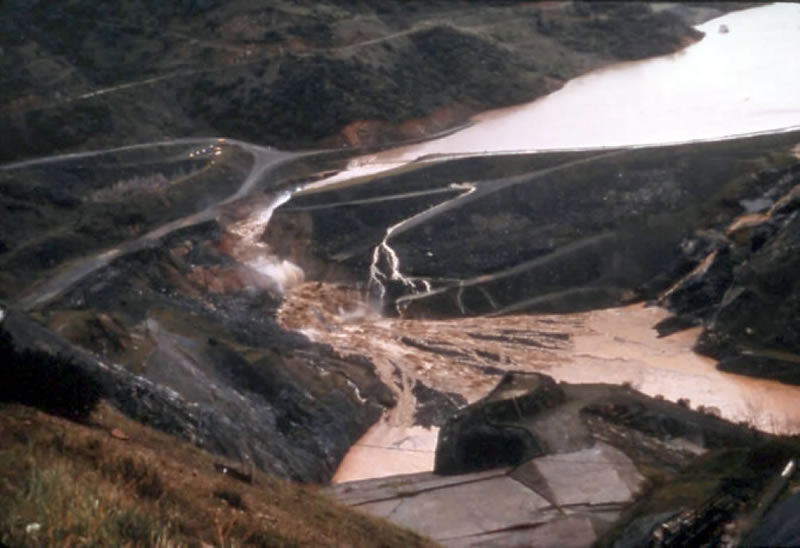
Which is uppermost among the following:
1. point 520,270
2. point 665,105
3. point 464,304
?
point 665,105

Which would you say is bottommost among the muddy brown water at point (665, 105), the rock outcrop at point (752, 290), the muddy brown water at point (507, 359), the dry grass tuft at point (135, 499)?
the muddy brown water at point (507, 359)

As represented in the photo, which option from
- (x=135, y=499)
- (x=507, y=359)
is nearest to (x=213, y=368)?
(x=507, y=359)

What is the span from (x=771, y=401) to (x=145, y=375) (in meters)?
9.95

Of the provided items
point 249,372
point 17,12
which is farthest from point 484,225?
point 17,12

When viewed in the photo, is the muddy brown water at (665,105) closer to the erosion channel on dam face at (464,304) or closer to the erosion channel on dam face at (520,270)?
the erosion channel on dam face at (464,304)

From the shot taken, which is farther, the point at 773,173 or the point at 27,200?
the point at 27,200

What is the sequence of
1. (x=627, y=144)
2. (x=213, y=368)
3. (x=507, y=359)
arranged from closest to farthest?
(x=213, y=368) < (x=507, y=359) < (x=627, y=144)

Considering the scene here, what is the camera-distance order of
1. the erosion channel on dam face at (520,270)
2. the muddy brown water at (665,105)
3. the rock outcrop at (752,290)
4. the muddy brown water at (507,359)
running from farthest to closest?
1. the muddy brown water at (665,105)
2. the rock outcrop at (752,290)
3. the erosion channel on dam face at (520,270)
4. the muddy brown water at (507,359)

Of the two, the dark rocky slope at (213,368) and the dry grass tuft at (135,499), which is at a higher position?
the dry grass tuft at (135,499)

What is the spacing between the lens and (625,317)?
2442 cm

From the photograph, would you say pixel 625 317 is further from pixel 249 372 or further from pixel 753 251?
pixel 249 372

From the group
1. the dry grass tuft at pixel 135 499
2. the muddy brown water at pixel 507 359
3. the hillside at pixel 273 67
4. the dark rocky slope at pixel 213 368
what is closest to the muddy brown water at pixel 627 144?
the muddy brown water at pixel 507 359

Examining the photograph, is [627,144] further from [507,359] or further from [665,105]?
[507,359]

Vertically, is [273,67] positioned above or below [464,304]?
above
